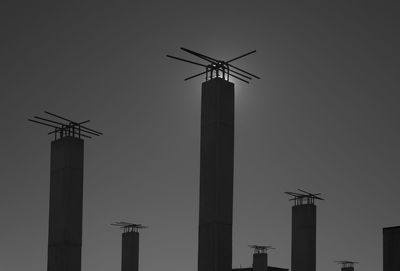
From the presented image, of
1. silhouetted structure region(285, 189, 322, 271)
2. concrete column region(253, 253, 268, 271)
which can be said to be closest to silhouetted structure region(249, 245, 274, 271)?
concrete column region(253, 253, 268, 271)

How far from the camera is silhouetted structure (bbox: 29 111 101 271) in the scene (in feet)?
113

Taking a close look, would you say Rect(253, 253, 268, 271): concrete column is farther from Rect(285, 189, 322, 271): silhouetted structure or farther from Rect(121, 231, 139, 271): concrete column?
Rect(285, 189, 322, 271): silhouetted structure

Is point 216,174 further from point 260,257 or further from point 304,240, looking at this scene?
point 260,257

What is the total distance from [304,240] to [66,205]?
1837 cm

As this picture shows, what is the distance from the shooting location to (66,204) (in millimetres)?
35188

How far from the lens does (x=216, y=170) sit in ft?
98.4

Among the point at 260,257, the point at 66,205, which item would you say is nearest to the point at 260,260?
the point at 260,257

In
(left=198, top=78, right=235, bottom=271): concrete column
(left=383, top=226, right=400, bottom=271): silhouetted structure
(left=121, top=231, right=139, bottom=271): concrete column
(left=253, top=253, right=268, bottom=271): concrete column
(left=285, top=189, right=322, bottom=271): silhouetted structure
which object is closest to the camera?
(left=198, top=78, right=235, bottom=271): concrete column

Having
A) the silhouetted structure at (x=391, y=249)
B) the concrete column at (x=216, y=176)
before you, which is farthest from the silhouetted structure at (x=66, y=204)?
the silhouetted structure at (x=391, y=249)

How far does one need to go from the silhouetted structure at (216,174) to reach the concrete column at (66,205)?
7.99 metres

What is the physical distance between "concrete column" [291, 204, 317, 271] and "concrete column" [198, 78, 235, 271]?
18.0 metres

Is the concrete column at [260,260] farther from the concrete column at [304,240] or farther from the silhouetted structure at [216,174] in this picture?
the silhouetted structure at [216,174]

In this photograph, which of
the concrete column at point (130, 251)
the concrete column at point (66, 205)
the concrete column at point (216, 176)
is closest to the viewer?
the concrete column at point (216, 176)

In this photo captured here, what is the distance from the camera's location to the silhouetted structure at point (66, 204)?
1357 inches
